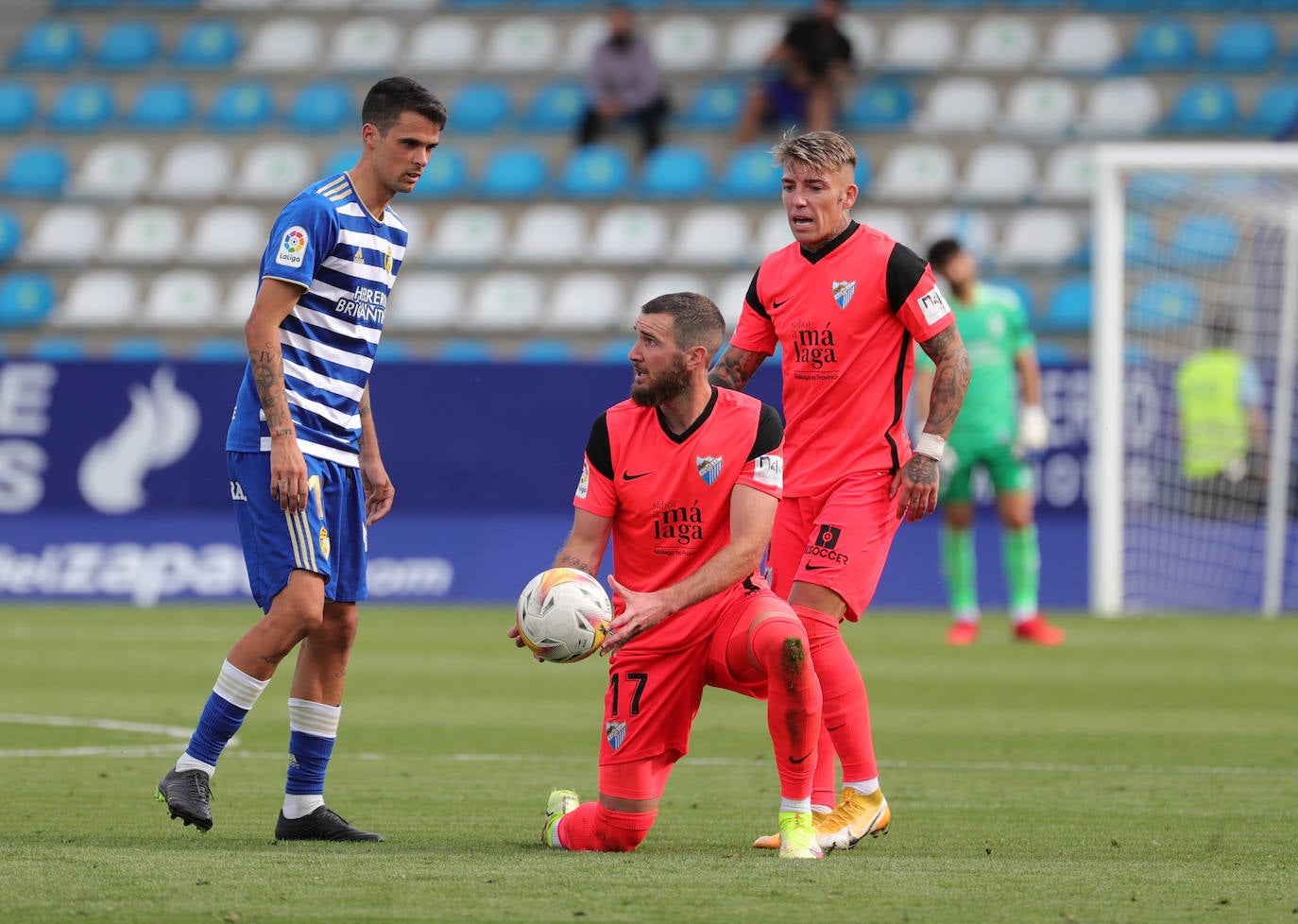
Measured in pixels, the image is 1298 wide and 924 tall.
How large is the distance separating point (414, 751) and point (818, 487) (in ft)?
8.53

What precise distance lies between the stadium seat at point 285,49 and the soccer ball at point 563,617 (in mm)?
18045

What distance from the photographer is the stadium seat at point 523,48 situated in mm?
21688

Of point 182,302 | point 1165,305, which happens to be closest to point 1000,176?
point 1165,305

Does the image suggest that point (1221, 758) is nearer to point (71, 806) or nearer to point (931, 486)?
point (931, 486)

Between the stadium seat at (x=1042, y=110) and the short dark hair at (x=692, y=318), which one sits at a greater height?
the stadium seat at (x=1042, y=110)

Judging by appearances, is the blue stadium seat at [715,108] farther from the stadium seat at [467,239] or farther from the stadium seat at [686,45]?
the stadium seat at [467,239]

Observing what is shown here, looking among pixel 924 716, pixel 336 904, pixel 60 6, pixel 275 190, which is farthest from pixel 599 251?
pixel 336 904

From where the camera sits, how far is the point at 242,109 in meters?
21.5

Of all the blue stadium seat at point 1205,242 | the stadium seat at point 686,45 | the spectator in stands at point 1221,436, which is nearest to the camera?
the spectator in stands at point 1221,436

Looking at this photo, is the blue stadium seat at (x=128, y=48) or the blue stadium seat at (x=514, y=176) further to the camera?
the blue stadium seat at (x=128, y=48)

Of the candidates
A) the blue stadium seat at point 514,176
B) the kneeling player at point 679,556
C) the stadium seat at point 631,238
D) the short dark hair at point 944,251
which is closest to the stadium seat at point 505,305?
the stadium seat at point 631,238

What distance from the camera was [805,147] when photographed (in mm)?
5766

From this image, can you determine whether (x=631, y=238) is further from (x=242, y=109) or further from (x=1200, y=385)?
(x=1200, y=385)

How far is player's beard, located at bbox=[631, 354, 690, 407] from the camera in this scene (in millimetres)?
5305
